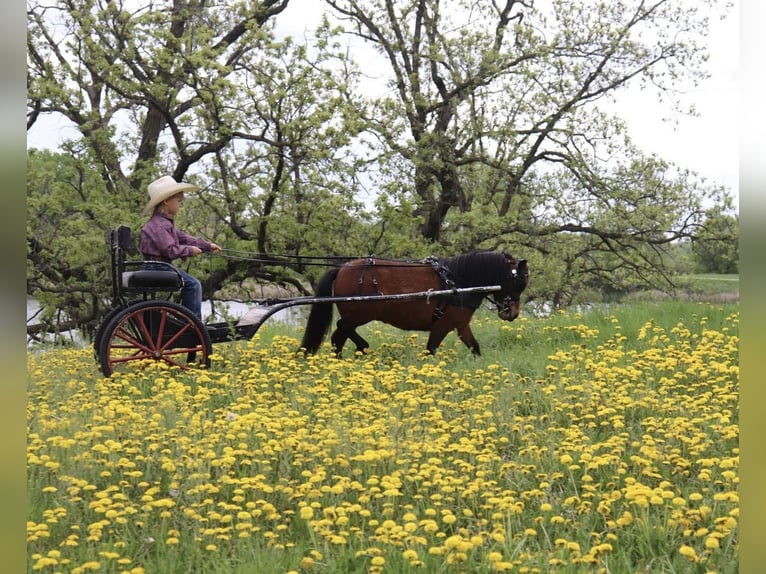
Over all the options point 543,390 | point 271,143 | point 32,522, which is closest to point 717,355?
point 543,390

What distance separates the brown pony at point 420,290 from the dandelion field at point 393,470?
66cm

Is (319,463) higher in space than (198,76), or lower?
lower

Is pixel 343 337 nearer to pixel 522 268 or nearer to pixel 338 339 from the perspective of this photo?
pixel 338 339

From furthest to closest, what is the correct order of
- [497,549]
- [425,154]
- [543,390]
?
[425,154]
[543,390]
[497,549]

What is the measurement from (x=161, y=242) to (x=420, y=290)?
2870 millimetres

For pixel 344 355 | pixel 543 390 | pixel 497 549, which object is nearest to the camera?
pixel 497 549

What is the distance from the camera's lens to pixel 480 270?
8.81 m

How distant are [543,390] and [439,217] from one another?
12.1m

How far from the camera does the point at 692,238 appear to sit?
16.9 meters

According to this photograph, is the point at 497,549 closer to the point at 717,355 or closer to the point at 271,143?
the point at 717,355

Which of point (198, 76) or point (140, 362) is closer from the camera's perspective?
point (140, 362)

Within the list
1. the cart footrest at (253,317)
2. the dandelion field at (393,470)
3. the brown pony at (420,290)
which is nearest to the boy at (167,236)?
the cart footrest at (253,317)

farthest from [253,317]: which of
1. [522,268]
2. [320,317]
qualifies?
[522,268]

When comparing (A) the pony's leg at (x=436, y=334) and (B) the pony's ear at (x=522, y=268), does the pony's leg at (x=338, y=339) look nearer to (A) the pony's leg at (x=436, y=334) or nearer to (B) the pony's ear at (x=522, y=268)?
(A) the pony's leg at (x=436, y=334)
